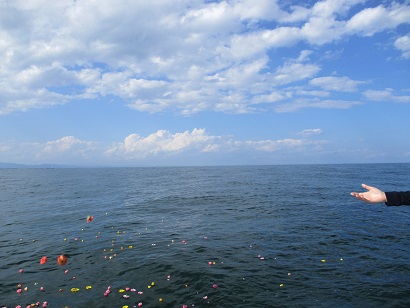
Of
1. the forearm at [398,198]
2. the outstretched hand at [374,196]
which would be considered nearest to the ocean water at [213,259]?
the outstretched hand at [374,196]

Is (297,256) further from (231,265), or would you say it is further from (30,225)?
(30,225)

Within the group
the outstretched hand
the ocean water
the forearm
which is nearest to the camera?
the forearm

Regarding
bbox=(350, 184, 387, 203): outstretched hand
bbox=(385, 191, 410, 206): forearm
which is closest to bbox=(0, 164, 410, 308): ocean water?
bbox=(350, 184, 387, 203): outstretched hand

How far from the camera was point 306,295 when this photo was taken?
13.2 metres

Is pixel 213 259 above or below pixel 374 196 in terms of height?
below

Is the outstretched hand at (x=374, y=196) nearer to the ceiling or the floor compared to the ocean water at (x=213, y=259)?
nearer to the ceiling

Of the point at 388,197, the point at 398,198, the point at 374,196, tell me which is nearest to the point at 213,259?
the point at 374,196

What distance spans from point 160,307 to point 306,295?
23.2 feet

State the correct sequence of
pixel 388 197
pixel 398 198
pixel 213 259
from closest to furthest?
pixel 398 198
pixel 388 197
pixel 213 259

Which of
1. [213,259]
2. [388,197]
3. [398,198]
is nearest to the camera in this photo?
[398,198]

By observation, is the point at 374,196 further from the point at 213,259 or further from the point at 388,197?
the point at 213,259

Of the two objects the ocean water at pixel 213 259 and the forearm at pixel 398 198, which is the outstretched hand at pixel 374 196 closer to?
the forearm at pixel 398 198

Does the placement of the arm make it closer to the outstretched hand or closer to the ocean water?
the outstretched hand

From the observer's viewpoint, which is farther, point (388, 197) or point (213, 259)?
point (213, 259)
